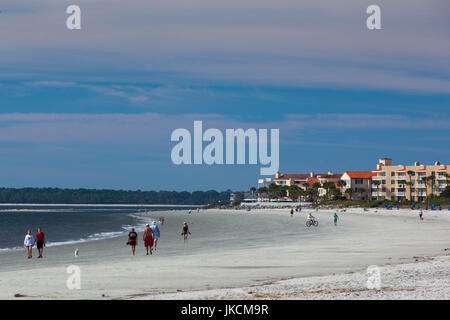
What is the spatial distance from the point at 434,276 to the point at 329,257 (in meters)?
8.93

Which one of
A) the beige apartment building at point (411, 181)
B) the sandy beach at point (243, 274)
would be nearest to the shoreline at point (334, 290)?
the sandy beach at point (243, 274)

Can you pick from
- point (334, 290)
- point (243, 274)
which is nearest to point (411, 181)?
point (243, 274)

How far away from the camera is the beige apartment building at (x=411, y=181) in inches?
6998

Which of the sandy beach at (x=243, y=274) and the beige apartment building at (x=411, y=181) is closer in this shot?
the sandy beach at (x=243, y=274)

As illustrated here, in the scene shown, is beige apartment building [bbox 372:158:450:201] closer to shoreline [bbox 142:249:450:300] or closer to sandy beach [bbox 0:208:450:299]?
sandy beach [bbox 0:208:450:299]

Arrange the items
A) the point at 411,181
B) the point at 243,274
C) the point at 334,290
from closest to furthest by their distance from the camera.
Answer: the point at 334,290 < the point at 243,274 < the point at 411,181

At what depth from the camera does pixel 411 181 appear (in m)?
182

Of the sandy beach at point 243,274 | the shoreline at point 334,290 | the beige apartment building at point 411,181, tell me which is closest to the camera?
the shoreline at point 334,290

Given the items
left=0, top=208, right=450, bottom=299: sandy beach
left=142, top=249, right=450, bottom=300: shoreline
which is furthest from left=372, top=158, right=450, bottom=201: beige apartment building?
left=142, top=249, right=450, bottom=300: shoreline

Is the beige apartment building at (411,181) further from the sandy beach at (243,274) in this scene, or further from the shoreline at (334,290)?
the shoreline at (334,290)

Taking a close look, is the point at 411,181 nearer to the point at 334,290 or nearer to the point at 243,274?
the point at 243,274

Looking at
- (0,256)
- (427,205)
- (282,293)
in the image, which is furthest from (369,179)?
(282,293)

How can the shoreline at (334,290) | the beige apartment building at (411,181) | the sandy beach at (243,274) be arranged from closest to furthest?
the shoreline at (334,290) < the sandy beach at (243,274) < the beige apartment building at (411,181)
